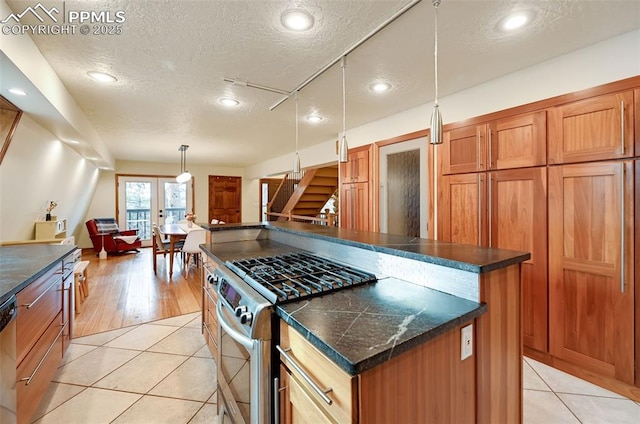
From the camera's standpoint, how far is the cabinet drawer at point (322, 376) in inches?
31.9

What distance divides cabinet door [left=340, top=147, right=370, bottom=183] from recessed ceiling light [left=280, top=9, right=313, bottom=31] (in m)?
2.26

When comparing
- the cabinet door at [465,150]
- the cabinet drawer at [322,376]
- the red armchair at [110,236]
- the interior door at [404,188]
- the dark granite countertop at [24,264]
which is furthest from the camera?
the red armchair at [110,236]

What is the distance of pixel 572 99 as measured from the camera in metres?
2.10

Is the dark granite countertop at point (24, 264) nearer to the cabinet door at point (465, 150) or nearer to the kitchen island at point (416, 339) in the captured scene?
the kitchen island at point (416, 339)

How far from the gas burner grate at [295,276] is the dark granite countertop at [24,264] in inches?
41.1

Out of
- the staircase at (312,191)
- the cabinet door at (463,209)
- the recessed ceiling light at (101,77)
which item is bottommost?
the cabinet door at (463,209)

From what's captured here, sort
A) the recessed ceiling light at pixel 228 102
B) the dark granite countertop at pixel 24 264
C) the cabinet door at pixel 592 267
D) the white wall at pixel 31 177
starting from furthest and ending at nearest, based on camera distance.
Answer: the recessed ceiling light at pixel 228 102 < the white wall at pixel 31 177 < the cabinet door at pixel 592 267 < the dark granite countertop at pixel 24 264

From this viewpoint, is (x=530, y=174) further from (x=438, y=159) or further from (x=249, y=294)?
(x=249, y=294)

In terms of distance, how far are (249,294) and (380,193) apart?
110 inches

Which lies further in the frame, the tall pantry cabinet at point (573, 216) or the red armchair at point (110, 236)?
the red armchair at point (110, 236)

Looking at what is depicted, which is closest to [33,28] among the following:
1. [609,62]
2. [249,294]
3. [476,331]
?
[249,294]

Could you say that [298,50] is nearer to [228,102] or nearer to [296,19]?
[296,19]

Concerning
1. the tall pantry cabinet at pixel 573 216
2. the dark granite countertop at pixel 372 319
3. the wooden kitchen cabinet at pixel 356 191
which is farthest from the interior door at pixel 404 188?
the dark granite countertop at pixel 372 319

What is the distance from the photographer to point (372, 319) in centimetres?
104
